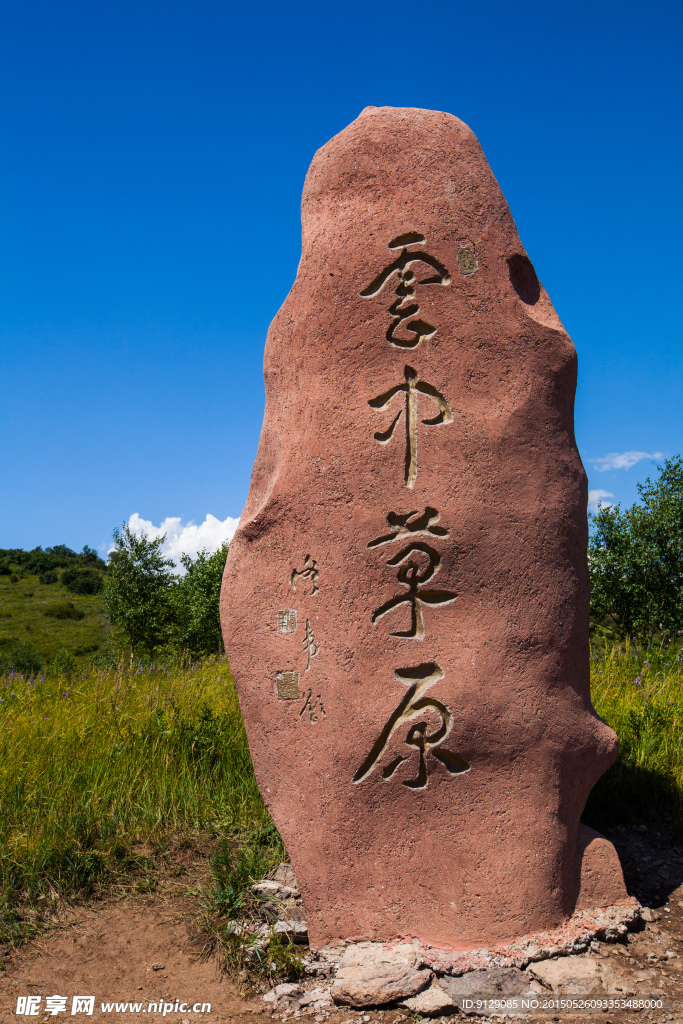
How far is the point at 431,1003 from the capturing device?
8.40 feet

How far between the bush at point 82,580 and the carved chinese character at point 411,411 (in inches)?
1311

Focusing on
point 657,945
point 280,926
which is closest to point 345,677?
point 280,926

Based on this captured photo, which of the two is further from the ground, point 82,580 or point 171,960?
point 82,580

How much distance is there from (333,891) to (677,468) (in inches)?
336

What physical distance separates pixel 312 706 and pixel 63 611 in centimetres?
2967

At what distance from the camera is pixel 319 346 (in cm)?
321

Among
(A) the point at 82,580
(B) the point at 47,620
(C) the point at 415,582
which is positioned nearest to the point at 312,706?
(C) the point at 415,582

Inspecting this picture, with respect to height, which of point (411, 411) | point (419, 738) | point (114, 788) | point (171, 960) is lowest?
point (171, 960)

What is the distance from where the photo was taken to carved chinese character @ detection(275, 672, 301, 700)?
304cm

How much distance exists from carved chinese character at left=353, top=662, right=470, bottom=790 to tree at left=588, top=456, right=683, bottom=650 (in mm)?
7038

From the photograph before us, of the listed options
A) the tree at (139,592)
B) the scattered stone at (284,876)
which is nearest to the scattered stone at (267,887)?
the scattered stone at (284,876)

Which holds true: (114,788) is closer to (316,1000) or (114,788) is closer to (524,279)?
(316,1000)

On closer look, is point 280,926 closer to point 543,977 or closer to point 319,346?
point 543,977

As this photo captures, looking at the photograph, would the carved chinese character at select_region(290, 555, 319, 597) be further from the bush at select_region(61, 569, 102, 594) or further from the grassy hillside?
the bush at select_region(61, 569, 102, 594)
